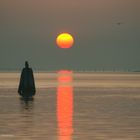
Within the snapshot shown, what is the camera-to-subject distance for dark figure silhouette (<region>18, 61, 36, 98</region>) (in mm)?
42969

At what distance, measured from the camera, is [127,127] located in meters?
21.7

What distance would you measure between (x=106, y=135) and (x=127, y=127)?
8.24ft

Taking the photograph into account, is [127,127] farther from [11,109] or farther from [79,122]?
[11,109]

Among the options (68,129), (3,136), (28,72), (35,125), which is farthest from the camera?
(28,72)

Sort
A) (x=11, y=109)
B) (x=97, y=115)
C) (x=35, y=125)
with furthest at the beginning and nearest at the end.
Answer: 1. (x=11, y=109)
2. (x=97, y=115)
3. (x=35, y=125)

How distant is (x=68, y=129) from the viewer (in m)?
20.9

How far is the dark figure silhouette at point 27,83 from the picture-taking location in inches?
1692

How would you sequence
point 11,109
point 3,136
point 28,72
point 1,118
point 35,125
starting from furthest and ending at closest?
1. point 28,72
2. point 11,109
3. point 1,118
4. point 35,125
5. point 3,136

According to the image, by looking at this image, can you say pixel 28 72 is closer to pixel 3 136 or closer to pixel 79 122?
pixel 79 122

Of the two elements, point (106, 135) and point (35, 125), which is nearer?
point (106, 135)

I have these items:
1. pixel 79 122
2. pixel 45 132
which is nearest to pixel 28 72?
pixel 79 122

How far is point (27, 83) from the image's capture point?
43.2m

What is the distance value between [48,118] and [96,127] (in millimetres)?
4148

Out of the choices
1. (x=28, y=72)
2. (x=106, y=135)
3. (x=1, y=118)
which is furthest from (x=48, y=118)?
(x=28, y=72)
